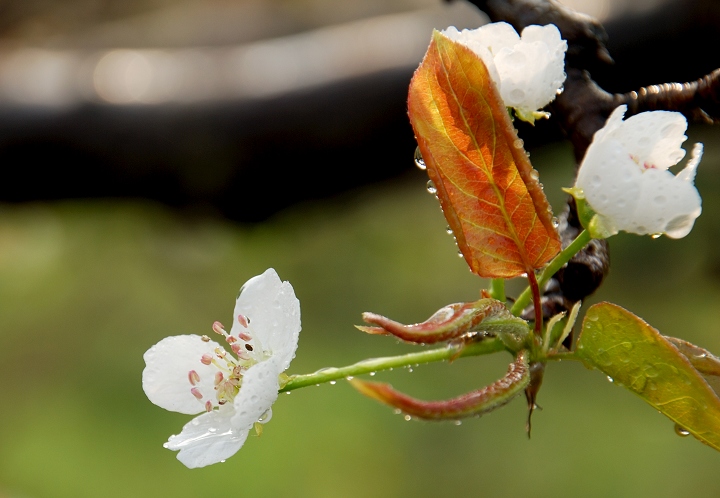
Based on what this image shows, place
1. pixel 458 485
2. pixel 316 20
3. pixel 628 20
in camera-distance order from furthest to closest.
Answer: pixel 316 20, pixel 458 485, pixel 628 20

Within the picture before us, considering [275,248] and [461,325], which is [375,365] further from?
[275,248]

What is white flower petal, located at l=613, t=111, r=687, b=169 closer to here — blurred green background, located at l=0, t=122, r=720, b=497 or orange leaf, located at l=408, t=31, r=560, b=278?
orange leaf, located at l=408, t=31, r=560, b=278

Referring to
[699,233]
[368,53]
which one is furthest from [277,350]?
[699,233]

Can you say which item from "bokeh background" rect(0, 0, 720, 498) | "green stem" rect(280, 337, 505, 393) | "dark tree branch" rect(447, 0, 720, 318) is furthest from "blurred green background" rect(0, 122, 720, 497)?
"green stem" rect(280, 337, 505, 393)

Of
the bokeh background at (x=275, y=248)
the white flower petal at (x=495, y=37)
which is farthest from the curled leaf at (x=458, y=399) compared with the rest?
the bokeh background at (x=275, y=248)

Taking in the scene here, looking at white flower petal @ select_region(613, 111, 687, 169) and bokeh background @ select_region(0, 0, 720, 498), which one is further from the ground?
white flower petal @ select_region(613, 111, 687, 169)

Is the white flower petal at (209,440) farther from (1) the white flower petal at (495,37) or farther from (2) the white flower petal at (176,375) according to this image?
(1) the white flower petal at (495,37)

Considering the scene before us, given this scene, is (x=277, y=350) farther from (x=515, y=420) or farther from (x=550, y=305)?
(x=515, y=420)

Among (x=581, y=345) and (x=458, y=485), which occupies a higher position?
Answer: (x=581, y=345)
